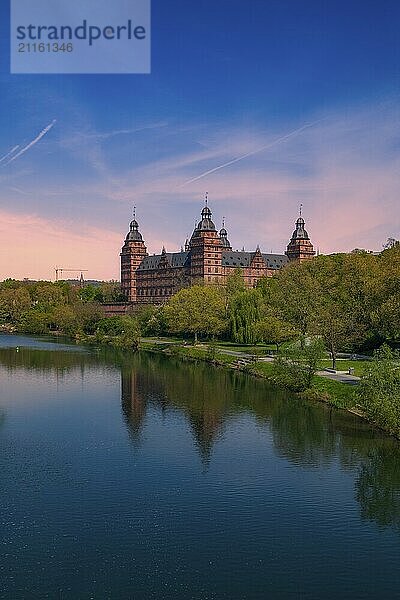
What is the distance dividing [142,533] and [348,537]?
18.9 feet

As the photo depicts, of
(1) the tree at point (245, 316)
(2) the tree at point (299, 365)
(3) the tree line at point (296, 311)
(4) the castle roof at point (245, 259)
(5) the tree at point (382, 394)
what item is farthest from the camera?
(4) the castle roof at point (245, 259)

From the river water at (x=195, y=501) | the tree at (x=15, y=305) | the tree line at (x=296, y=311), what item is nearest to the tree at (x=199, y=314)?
the tree line at (x=296, y=311)

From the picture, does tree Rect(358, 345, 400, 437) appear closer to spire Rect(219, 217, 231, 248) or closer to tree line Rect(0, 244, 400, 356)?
tree line Rect(0, 244, 400, 356)

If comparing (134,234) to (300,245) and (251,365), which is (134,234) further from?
(251,365)

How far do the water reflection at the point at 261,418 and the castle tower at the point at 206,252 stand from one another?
48.5m

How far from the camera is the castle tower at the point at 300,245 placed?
114 metres

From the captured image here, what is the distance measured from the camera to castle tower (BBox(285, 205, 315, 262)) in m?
114

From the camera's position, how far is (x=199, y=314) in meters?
64.1

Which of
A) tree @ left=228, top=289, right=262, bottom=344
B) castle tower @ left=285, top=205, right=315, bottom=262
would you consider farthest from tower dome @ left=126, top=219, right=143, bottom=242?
tree @ left=228, top=289, right=262, bottom=344

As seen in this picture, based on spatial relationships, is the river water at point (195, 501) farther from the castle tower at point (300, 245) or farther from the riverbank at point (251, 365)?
the castle tower at point (300, 245)

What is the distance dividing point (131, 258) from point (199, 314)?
5289 centimetres

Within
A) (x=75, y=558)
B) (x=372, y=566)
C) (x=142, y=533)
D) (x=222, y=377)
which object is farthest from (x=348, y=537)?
(x=222, y=377)

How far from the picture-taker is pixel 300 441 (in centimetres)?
2789

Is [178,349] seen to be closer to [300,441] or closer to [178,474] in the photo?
[300,441]
